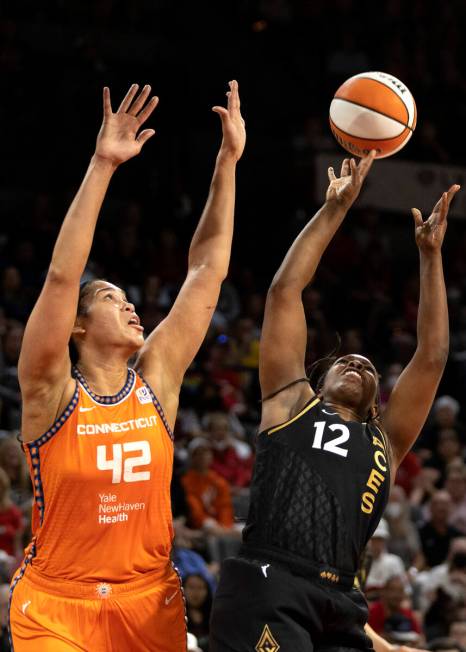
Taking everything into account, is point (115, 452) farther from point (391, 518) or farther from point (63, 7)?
point (63, 7)

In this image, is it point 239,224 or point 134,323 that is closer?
point 134,323

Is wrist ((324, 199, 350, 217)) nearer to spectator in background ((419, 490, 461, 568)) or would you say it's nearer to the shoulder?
the shoulder

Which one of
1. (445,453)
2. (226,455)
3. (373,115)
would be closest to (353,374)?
(373,115)

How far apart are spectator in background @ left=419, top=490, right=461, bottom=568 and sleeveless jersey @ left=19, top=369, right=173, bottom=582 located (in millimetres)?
7783

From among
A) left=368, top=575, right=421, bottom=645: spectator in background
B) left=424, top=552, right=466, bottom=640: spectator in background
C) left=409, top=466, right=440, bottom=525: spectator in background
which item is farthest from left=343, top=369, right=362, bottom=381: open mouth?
left=409, top=466, right=440, bottom=525: spectator in background

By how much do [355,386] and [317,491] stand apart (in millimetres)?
574

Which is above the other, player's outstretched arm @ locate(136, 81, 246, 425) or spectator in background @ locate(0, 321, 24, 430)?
player's outstretched arm @ locate(136, 81, 246, 425)

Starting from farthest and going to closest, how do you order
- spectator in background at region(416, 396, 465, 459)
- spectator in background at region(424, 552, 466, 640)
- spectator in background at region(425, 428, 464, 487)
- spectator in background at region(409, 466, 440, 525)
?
spectator in background at region(416, 396, 465, 459), spectator in background at region(425, 428, 464, 487), spectator in background at region(409, 466, 440, 525), spectator in background at region(424, 552, 466, 640)

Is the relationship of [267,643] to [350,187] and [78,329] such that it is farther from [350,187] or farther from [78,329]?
[350,187]

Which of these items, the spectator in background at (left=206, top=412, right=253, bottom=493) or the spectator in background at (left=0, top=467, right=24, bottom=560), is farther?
the spectator in background at (left=206, top=412, right=253, bottom=493)

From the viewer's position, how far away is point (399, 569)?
1093 cm

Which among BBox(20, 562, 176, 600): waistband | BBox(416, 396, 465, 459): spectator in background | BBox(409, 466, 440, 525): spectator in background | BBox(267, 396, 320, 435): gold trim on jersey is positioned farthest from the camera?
BBox(416, 396, 465, 459): spectator in background

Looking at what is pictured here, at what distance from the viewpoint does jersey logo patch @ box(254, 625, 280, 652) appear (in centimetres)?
454

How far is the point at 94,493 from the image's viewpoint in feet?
15.1
